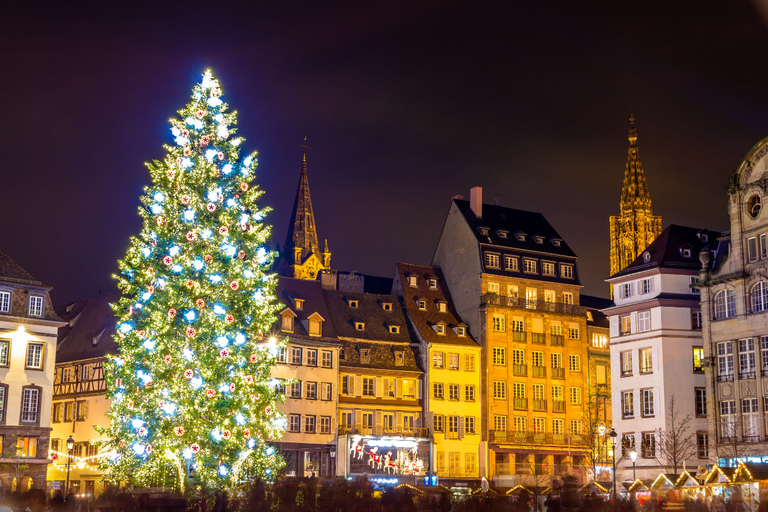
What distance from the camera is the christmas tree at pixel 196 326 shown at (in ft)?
128

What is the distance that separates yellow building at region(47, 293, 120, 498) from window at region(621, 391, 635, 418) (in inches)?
1308

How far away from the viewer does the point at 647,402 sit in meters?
65.5

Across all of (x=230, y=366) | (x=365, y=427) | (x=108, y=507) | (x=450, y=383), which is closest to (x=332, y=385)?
(x=365, y=427)

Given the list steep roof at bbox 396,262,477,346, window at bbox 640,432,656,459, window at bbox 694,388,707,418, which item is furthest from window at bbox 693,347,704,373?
steep roof at bbox 396,262,477,346

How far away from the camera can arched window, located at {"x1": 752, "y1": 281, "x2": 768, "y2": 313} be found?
56.2 metres

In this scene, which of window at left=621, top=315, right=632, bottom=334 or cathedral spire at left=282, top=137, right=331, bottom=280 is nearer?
window at left=621, top=315, right=632, bottom=334

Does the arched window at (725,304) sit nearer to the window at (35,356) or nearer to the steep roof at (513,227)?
the steep roof at (513,227)

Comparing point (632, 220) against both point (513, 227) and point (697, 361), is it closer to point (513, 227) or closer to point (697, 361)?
point (513, 227)

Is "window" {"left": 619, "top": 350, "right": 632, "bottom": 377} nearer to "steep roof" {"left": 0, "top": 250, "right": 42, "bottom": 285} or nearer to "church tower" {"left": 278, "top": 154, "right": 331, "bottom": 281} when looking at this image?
"steep roof" {"left": 0, "top": 250, "right": 42, "bottom": 285}

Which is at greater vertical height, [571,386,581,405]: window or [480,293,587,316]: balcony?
[480,293,587,316]: balcony

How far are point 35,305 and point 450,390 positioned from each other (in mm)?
30147

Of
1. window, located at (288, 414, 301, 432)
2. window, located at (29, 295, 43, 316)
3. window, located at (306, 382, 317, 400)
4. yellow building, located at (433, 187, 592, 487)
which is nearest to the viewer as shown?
window, located at (29, 295, 43, 316)

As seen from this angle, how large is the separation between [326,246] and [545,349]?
275ft

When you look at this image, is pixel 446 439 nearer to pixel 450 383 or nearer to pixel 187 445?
pixel 450 383
